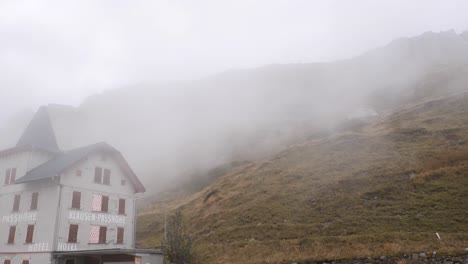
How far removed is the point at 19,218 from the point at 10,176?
5.18 m

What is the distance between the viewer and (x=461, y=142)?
5812cm

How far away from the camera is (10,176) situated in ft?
137

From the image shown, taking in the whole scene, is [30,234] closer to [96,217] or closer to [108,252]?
[96,217]

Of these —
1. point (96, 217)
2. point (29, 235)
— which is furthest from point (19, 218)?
point (96, 217)

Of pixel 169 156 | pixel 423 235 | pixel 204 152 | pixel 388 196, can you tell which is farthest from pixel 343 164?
pixel 169 156

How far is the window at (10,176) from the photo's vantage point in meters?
41.2

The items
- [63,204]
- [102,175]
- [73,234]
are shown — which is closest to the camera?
[63,204]

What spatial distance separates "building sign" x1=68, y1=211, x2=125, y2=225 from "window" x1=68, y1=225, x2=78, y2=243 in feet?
2.80

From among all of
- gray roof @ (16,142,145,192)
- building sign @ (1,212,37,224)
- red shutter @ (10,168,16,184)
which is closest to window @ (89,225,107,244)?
building sign @ (1,212,37,224)

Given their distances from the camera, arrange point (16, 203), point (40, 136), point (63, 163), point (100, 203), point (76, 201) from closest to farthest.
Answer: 1. point (76, 201)
2. point (63, 163)
3. point (16, 203)
4. point (100, 203)
5. point (40, 136)

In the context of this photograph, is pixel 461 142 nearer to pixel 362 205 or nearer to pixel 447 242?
pixel 362 205

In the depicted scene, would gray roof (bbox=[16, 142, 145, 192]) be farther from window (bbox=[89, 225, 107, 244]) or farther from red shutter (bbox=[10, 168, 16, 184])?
window (bbox=[89, 225, 107, 244])

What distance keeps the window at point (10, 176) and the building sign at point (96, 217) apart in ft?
28.1

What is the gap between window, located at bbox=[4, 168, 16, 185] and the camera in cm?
4116
